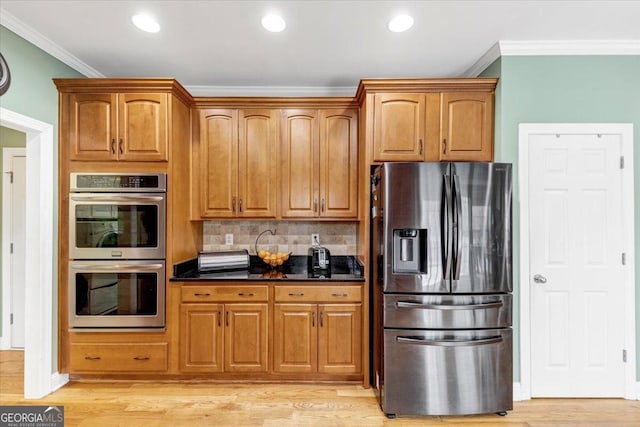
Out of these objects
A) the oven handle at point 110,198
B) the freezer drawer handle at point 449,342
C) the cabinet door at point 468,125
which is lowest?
the freezer drawer handle at point 449,342

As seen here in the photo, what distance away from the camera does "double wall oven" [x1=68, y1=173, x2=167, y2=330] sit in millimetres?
2738

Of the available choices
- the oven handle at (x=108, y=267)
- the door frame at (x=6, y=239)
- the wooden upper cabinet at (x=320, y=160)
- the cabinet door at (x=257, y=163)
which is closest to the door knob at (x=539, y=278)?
the wooden upper cabinet at (x=320, y=160)

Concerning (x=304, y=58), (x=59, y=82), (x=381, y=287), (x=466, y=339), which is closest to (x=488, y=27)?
(x=304, y=58)

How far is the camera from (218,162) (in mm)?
3152

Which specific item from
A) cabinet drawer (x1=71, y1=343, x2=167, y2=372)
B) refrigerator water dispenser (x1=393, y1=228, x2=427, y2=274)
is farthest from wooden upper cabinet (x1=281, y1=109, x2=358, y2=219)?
cabinet drawer (x1=71, y1=343, x2=167, y2=372)

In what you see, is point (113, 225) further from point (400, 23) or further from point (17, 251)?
point (400, 23)

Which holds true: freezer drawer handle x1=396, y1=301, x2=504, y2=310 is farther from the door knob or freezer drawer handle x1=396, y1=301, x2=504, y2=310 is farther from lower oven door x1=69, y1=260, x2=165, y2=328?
lower oven door x1=69, y1=260, x2=165, y2=328

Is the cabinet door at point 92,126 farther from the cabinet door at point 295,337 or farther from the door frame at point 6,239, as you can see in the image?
the cabinet door at point 295,337

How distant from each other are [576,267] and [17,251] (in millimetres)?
5189

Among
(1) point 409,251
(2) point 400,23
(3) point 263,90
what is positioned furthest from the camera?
(3) point 263,90

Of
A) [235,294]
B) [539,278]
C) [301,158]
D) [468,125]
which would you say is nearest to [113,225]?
[235,294]

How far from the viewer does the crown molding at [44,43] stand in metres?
2.23

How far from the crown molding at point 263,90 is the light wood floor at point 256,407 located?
2676 mm

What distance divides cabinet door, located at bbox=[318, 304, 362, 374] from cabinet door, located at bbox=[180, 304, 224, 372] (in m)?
0.85
